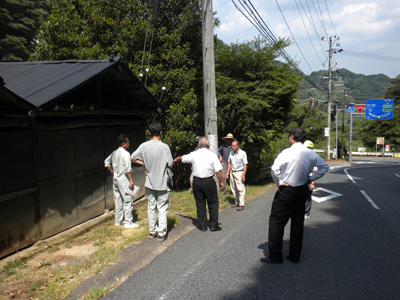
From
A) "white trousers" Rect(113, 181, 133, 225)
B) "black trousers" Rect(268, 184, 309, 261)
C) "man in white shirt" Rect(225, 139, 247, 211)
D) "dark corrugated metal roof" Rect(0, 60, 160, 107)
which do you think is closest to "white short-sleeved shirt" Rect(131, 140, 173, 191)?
"white trousers" Rect(113, 181, 133, 225)

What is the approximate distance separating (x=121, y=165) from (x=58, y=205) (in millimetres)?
1325

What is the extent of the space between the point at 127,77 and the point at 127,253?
3831 mm

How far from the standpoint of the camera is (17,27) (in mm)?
22344

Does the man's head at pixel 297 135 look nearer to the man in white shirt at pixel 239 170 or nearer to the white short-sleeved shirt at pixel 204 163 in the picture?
the white short-sleeved shirt at pixel 204 163

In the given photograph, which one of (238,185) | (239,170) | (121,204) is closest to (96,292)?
(121,204)

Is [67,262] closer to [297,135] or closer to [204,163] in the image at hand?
[204,163]

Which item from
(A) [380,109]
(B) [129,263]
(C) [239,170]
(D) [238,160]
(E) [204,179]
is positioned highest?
(A) [380,109]

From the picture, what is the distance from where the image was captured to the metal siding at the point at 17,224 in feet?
13.8

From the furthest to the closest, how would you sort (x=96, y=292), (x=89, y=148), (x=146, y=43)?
(x=146, y=43) → (x=89, y=148) → (x=96, y=292)

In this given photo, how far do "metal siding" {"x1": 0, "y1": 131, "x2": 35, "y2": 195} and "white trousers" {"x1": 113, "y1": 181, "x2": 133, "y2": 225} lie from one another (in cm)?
162

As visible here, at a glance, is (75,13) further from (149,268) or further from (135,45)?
(149,268)

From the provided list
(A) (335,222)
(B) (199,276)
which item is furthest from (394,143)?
(B) (199,276)

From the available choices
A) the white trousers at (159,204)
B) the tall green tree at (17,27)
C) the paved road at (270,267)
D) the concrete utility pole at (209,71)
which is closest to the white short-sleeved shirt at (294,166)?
the paved road at (270,267)

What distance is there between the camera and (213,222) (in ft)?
19.0
